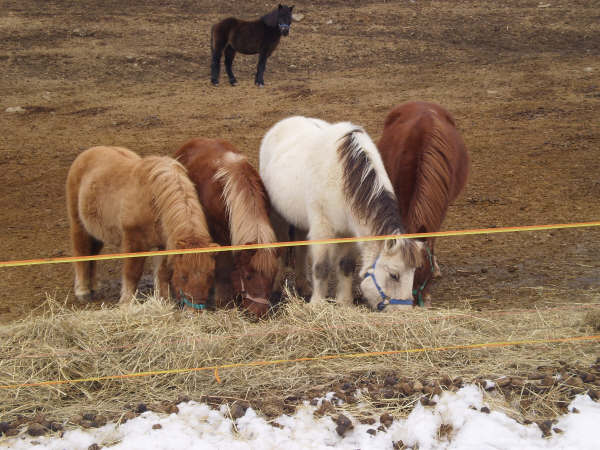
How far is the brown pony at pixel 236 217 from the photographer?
14.2ft

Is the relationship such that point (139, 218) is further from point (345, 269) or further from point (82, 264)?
point (345, 269)

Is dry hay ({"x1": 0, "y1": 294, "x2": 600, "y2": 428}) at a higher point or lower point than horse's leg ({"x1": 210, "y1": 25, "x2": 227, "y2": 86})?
lower

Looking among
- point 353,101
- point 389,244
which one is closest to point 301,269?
point 389,244

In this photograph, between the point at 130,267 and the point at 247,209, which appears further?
the point at 130,267

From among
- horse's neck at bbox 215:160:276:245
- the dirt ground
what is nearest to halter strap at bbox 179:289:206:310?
horse's neck at bbox 215:160:276:245

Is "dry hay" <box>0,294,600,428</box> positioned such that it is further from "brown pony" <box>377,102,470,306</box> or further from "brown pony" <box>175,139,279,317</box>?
"brown pony" <box>377,102,470,306</box>

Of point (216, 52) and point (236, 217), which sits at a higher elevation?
point (216, 52)

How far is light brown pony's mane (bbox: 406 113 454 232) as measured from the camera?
4488 mm

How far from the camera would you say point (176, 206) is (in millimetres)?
4465

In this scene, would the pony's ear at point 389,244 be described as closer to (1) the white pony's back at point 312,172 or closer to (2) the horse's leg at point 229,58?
(1) the white pony's back at point 312,172

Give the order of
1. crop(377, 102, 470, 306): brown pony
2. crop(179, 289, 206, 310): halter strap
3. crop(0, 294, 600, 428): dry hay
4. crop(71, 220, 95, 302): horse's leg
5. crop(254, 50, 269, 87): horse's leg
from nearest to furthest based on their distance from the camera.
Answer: crop(0, 294, 600, 428): dry hay < crop(179, 289, 206, 310): halter strap < crop(377, 102, 470, 306): brown pony < crop(71, 220, 95, 302): horse's leg < crop(254, 50, 269, 87): horse's leg

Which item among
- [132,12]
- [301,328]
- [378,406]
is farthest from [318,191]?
[132,12]

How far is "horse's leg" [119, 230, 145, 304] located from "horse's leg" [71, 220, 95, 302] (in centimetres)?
72

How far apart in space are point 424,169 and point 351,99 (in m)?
7.23
